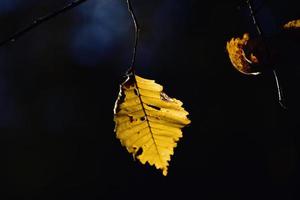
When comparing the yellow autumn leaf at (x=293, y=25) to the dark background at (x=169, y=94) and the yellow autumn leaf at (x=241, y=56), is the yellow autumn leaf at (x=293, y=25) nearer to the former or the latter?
the yellow autumn leaf at (x=241, y=56)

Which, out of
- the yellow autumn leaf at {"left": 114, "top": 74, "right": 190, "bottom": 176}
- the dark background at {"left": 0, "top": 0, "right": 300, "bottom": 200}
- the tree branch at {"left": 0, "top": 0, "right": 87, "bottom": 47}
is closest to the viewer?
the tree branch at {"left": 0, "top": 0, "right": 87, "bottom": 47}

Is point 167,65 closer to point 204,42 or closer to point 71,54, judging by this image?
point 204,42

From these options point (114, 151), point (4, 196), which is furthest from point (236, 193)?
point (4, 196)

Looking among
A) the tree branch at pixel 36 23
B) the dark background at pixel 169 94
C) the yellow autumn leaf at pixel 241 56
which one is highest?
the dark background at pixel 169 94

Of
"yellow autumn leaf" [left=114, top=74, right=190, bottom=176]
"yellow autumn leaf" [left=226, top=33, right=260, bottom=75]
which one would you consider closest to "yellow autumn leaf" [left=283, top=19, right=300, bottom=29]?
"yellow autumn leaf" [left=226, top=33, right=260, bottom=75]

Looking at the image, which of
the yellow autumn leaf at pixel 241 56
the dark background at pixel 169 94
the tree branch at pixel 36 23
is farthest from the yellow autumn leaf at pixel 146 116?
the dark background at pixel 169 94

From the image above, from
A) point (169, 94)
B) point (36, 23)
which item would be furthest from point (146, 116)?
point (169, 94)

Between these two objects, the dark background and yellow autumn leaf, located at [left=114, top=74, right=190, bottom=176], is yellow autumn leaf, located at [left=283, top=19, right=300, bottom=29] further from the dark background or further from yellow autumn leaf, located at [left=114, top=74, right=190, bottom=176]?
the dark background
